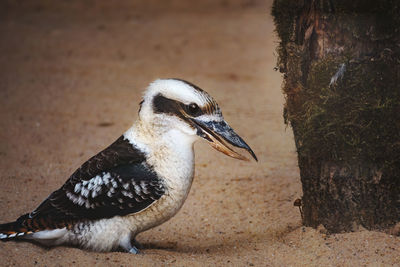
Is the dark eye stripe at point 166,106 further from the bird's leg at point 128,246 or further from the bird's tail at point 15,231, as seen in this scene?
the bird's tail at point 15,231

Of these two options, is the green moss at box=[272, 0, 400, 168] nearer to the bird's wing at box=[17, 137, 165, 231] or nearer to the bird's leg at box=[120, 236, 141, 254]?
the bird's wing at box=[17, 137, 165, 231]

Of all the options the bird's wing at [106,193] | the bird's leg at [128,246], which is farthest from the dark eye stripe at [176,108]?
the bird's leg at [128,246]

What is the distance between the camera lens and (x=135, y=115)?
7.00 m

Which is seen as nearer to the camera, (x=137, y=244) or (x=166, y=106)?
(x=166, y=106)

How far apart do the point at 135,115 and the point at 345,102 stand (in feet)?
12.8

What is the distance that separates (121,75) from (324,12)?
5.29 meters

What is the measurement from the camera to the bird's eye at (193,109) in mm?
3631

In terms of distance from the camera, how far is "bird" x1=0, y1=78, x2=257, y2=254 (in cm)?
368

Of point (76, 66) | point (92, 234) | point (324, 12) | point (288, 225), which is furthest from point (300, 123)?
point (76, 66)

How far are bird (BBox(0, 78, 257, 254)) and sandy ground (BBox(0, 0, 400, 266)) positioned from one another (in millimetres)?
137

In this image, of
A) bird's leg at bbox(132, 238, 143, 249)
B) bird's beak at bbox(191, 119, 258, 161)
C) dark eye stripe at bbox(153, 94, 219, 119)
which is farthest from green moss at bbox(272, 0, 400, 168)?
bird's leg at bbox(132, 238, 143, 249)

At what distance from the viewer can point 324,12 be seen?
341 cm

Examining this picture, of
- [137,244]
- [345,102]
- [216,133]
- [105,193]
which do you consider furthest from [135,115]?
[345,102]

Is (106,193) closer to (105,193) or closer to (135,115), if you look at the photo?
(105,193)
